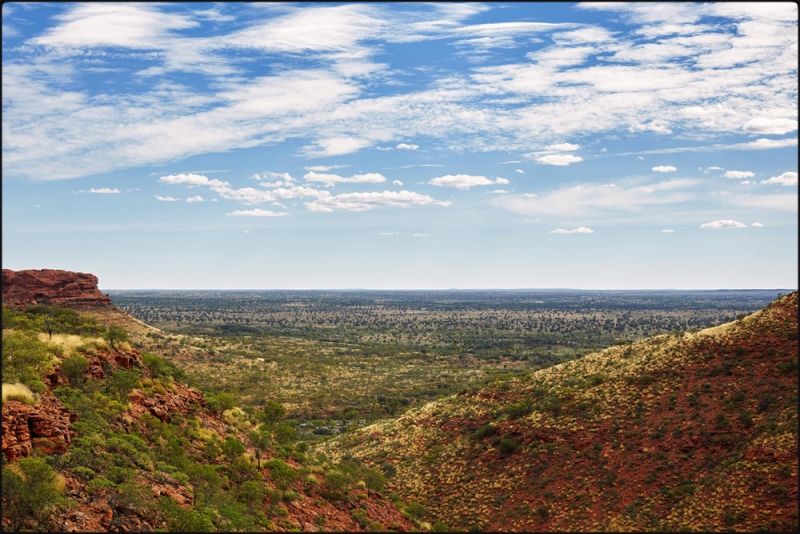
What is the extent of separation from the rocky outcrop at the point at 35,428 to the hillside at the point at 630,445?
20089 mm

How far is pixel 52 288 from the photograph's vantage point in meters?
74.6

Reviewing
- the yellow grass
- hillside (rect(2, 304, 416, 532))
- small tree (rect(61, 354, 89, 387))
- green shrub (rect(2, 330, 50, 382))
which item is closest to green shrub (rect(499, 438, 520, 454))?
hillside (rect(2, 304, 416, 532))

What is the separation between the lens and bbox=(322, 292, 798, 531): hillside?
24.3 m

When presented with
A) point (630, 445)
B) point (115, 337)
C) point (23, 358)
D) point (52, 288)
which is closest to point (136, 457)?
point (23, 358)

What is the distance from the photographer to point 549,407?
3628cm

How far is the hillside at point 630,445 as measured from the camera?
24.3 metres

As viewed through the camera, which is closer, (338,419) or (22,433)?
(22,433)

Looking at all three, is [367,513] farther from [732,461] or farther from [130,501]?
[732,461]

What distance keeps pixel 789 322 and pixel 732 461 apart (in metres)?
13.8

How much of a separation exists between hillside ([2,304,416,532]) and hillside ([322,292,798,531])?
260 inches

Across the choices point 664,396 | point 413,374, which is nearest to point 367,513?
point 664,396

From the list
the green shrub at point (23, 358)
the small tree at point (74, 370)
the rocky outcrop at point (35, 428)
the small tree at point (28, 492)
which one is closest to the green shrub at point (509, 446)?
the small tree at point (74, 370)

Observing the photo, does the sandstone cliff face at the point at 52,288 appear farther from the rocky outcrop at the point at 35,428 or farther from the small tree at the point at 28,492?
the small tree at the point at 28,492

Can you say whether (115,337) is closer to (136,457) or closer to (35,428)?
(136,457)
